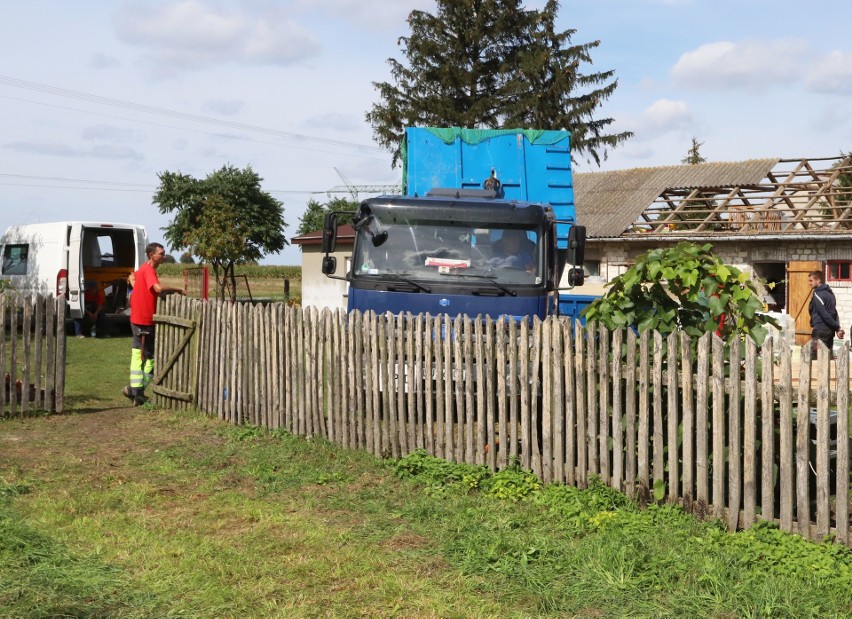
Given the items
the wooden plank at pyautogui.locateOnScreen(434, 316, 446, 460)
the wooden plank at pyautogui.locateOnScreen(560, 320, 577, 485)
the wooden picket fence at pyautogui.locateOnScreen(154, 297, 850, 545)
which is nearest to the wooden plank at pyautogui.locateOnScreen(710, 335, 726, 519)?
the wooden picket fence at pyautogui.locateOnScreen(154, 297, 850, 545)

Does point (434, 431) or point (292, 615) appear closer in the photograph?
point (292, 615)

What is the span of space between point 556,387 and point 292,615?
3059mm

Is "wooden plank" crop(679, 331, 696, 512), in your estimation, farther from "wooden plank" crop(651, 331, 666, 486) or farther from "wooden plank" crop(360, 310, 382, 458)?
"wooden plank" crop(360, 310, 382, 458)

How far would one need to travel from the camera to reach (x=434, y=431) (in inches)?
316

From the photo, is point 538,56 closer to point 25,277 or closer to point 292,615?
point 25,277

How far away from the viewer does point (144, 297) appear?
11.0 m

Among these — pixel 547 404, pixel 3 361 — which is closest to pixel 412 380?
pixel 547 404

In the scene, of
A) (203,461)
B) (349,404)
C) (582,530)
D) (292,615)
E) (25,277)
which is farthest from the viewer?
(25,277)

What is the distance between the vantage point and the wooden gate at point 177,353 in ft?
34.4

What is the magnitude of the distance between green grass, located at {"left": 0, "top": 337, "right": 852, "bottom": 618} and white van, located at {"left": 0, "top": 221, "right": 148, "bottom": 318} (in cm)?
1218

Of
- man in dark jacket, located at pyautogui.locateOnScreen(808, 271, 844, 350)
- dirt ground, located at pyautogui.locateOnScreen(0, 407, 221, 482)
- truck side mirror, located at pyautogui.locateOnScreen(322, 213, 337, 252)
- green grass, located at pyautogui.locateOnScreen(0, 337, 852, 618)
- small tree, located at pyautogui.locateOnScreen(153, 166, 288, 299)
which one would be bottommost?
green grass, located at pyautogui.locateOnScreen(0, 337, 852, 618)

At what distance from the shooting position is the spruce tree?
3494cm

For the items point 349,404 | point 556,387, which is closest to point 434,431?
point 349,404

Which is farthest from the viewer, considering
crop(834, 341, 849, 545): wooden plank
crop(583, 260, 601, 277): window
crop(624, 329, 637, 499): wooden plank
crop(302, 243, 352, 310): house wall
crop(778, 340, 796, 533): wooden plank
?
crop(302, 243, 352, 310): house wall
